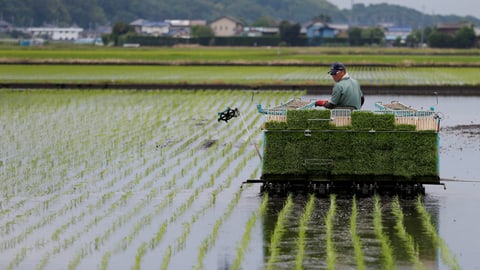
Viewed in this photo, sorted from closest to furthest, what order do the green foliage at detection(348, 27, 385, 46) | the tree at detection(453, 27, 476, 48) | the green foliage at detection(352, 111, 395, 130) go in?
the green foliage at detection(352, 111, 395, 130)
the tree at detection(453, 27, 476, 48)
the green foliage at detection(348, 27, 385, 46)

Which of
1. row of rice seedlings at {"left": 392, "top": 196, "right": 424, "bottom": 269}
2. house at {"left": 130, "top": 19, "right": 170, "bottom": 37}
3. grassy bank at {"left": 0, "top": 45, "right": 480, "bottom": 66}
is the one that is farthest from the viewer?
house at {"left": 130, "top": 19, "right": 170, "bottom": 37}

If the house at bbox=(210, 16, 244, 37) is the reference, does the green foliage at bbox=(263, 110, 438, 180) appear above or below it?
above

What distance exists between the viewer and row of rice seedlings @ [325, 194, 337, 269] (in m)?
9.93

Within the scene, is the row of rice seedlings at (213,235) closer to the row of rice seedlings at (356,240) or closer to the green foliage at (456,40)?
the row of rice seedlings at (356,240)

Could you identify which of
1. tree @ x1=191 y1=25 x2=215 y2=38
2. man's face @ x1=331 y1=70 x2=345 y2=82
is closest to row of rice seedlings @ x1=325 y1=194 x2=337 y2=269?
man's face @ x1=331 y1=70 x2=345 y2=82

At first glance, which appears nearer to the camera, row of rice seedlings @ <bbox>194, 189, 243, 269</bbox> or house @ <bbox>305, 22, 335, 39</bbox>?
row of rice seedlings @ <bbox>194, 189, 243, 269</bbox>

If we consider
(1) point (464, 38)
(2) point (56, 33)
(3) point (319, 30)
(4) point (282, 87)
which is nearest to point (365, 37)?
(3) point (319, 30)

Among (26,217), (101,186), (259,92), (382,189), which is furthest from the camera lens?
(259,92)

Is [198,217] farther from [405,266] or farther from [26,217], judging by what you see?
[405,266]

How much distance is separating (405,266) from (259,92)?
86.1 ft

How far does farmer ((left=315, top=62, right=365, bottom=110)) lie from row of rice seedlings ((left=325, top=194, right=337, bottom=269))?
123 centimetres

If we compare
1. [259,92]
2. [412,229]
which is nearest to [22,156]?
[412,229]

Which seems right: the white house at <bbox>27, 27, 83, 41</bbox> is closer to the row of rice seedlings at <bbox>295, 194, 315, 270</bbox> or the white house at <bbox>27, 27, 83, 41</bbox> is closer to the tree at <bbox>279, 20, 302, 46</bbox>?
the tree at <bbox>279, 20, 302, 46</bbox>

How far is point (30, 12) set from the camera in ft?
606
